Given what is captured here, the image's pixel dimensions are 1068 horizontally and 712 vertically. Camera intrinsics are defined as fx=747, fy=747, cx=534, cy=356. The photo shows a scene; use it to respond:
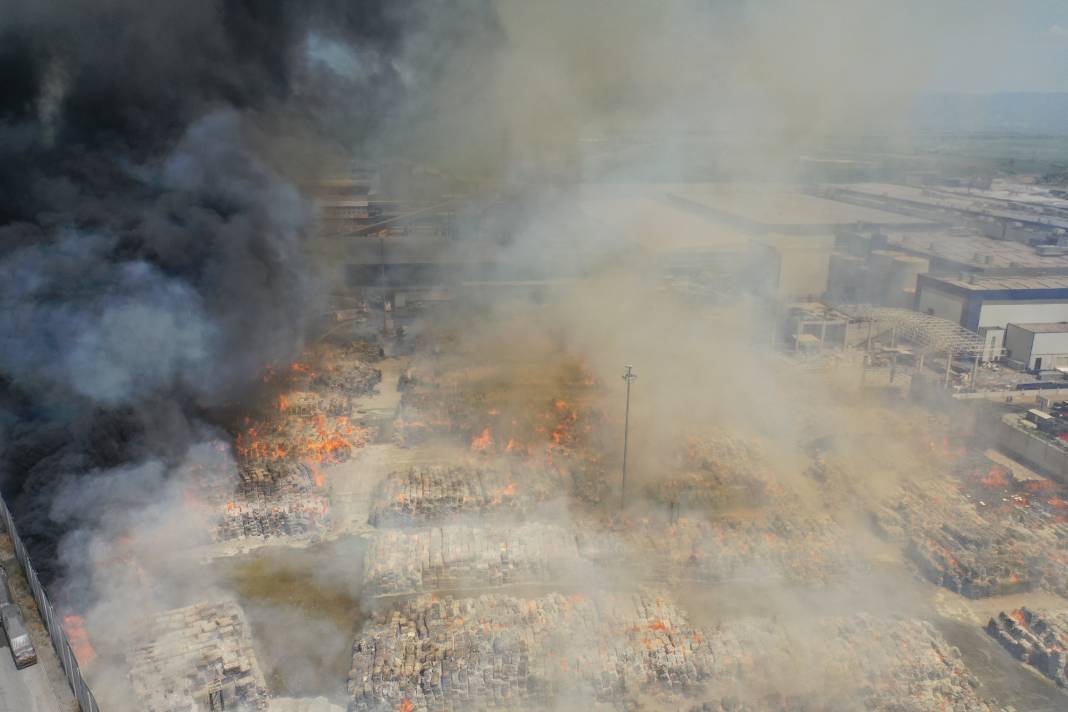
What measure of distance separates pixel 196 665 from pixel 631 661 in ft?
15.3

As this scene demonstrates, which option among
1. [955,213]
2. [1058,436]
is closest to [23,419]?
[1058,436]

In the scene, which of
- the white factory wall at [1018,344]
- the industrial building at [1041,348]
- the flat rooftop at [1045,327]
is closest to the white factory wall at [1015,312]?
the flat rooftop at [1045,327]

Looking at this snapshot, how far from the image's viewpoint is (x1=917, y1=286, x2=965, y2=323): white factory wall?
1938 cm

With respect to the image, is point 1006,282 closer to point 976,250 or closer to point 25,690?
point 976,250

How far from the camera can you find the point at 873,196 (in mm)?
33125

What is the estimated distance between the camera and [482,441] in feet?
44.7

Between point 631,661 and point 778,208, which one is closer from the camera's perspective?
point 631,661

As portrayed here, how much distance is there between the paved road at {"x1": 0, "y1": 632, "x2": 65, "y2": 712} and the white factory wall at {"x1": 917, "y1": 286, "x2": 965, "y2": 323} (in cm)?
2034

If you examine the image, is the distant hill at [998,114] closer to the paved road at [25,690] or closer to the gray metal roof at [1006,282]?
the gray metal roof at [1006,282]

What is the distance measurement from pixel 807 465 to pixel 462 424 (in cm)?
632

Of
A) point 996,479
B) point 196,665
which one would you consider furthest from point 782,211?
point 196,665

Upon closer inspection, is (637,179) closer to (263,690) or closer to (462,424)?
(462,424)

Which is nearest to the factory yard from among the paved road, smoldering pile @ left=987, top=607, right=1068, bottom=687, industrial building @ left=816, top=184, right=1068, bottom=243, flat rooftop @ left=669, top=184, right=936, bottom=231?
smoldering pile @ left=987, top=607, right=1068, bottom=687

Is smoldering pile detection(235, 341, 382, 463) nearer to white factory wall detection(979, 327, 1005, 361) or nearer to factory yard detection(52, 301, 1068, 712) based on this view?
factory yard detection(52, 301, 1068, 712)
